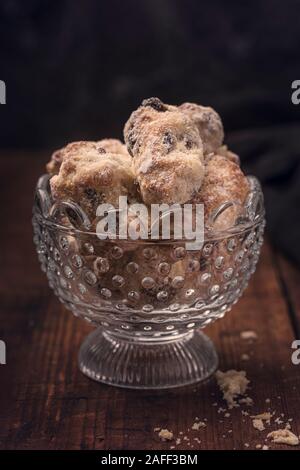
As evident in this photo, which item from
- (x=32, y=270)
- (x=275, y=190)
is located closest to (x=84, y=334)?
(x=32, y=270)

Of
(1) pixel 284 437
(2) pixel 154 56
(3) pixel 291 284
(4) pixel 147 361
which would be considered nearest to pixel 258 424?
(1) pixel 284 437

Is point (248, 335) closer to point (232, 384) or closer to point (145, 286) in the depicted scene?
point (232, 384)

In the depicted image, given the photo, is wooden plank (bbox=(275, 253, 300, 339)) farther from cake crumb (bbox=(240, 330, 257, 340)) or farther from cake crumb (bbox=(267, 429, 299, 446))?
cake crumb (bbox=(267, 429, 299, 446))

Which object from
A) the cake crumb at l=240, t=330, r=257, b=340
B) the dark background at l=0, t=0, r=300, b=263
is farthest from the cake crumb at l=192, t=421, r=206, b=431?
the dark background at l=0, t=0, r=300, b=263

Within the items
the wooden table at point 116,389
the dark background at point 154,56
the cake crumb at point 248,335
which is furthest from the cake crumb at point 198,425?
the dark background at point 154,56

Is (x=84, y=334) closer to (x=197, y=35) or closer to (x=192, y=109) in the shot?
(x=192, y=109)

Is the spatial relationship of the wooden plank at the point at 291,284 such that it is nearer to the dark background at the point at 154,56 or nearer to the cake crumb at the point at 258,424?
the cake crumb at the point at 258,424
